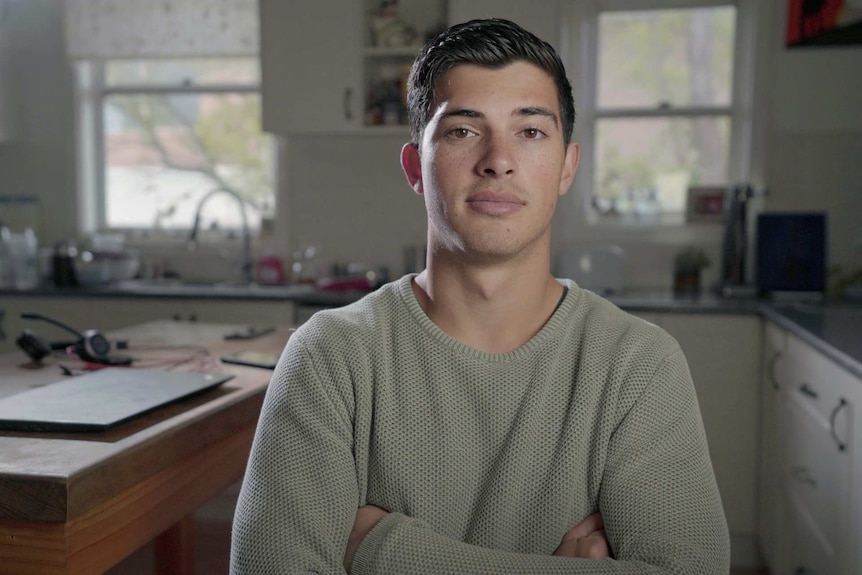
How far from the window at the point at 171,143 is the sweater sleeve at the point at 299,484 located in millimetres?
3146

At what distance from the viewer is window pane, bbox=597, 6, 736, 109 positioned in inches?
149

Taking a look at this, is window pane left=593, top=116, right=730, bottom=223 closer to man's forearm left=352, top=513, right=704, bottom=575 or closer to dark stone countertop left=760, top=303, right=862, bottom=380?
dark stone countertop left=760, top=303, right=862, bottom=380

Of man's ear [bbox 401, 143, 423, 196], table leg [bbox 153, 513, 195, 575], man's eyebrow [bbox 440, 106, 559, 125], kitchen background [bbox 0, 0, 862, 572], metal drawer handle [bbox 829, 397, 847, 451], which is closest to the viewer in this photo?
man's eyebrow [bbox 440, 106, 559, 125]

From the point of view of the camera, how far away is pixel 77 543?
4.08 ft

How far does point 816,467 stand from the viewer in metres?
2.34

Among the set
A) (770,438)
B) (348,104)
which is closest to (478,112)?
(770,438)

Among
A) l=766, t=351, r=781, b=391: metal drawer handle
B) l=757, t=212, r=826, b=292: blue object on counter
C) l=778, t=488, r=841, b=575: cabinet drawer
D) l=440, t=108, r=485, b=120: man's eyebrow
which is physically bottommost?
l=778, t=488, r=841, b=575: cabinet drawer

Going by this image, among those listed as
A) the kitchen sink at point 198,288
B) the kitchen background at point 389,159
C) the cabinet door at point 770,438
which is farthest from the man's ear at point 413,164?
the kitchen background at point 389,159

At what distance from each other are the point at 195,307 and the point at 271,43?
117 cm

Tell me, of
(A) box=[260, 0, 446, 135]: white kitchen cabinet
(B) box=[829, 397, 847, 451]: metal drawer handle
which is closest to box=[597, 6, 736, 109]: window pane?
(A) box=[260, 0, 446, 135]: white kitchen cabinet

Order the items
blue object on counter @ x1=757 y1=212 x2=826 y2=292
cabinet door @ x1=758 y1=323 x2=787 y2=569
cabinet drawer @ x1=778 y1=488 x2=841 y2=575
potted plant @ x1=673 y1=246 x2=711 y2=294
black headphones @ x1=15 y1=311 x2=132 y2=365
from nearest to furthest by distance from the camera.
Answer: black headphones @ x1=15 y1=311 x2=132 y2=365 < cabinet drawer @ x1=778 y1=488 x2=841 y2=575 < cabinet door @ x1=758 y1=323 x2=787 y2=569 < blue object on counter @ x1=757 y1=212 x2=826 y2=292 < potted plant @ x1=673 y1=246 x2=711 y2=294

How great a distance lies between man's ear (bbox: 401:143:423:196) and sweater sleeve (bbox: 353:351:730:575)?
46cm

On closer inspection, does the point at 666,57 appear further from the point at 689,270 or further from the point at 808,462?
the point at 808,462

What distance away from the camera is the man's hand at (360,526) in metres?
1.16
